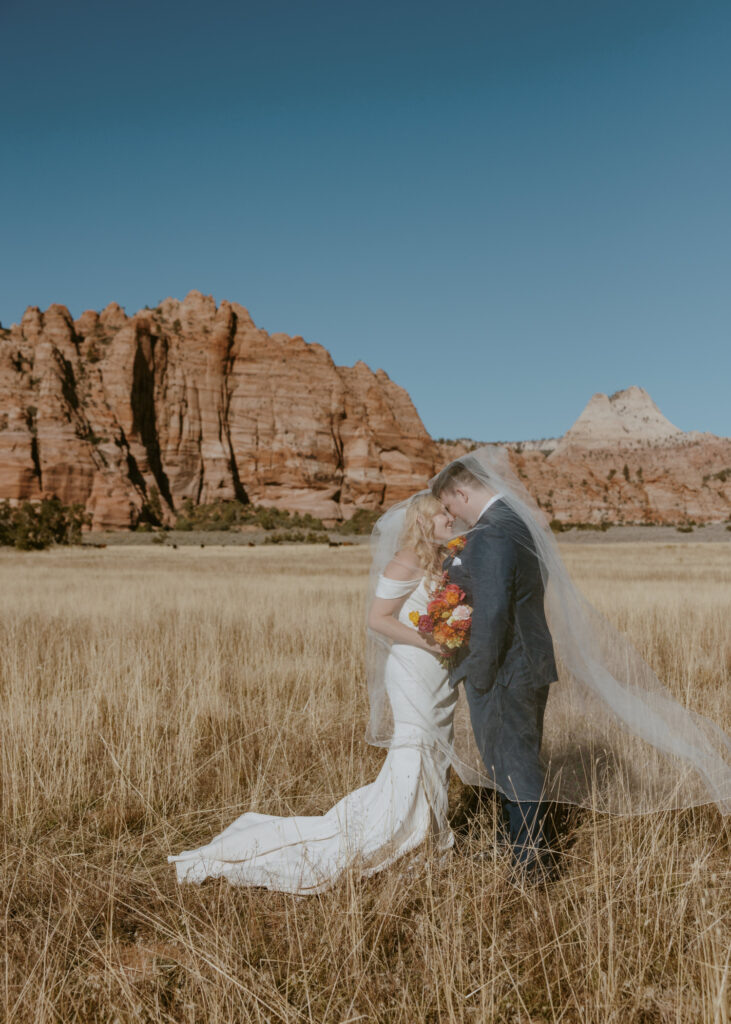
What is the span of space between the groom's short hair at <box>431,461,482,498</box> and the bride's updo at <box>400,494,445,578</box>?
9 cm

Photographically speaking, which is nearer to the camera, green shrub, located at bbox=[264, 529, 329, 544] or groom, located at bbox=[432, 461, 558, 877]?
groom, located at bbox=[432, 461, 558, 877]

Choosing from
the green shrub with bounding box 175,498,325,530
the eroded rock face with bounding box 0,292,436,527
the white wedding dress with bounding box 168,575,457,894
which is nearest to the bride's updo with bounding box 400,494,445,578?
the white wedding dress with bounding box 168,575,457,894

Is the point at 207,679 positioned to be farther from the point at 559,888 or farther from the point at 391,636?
the point at 559,888

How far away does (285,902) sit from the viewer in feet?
9.02

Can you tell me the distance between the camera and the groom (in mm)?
2930

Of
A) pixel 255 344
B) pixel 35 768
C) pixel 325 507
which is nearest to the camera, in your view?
pixel 35 768

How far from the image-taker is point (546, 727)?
3.29 metres

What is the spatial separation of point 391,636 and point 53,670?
17.3 feet

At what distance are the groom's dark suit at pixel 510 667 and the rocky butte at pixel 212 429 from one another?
78.2 meters

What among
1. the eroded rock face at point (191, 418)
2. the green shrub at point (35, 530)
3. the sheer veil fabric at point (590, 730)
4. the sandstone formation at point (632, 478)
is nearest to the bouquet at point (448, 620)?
the sheer veil fabric at point (590, 730)

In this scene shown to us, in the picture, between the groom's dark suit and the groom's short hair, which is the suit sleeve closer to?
the groom's dark suit

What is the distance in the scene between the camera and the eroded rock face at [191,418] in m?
77.1

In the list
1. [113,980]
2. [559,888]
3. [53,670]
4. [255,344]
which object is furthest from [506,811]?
[255,344]

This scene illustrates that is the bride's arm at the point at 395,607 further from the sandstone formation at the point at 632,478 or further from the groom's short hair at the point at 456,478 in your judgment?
the sandstone formation at the point at 632,478
